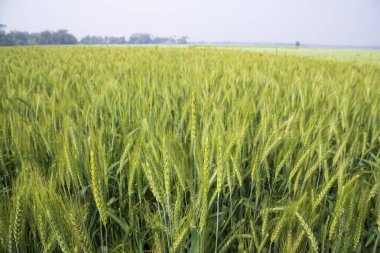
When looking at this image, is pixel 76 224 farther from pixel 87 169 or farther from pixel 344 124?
pixel 344 124

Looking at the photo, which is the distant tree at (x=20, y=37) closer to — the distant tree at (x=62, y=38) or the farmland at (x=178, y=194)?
the distant tree at (x=62, y=38)

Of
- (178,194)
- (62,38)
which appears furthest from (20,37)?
(178,194)

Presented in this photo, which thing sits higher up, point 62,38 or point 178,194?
point 62,38

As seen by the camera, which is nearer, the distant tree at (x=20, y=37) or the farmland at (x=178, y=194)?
the farmland at (x=178, y=194)

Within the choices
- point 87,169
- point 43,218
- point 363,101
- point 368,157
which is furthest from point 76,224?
point 363,101

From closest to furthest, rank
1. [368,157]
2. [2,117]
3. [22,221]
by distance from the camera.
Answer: [22,221]
[2,117]
[368,157]

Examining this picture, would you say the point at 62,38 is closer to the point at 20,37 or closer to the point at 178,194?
the point at 20,37

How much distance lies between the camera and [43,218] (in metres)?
0.62

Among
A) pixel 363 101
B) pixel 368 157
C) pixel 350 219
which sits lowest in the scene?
pixel 368 157

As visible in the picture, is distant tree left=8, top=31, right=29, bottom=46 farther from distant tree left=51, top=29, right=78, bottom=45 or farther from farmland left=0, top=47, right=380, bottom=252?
farmland left=0, top=47, right=380, bottom=252

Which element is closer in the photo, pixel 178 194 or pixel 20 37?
pixel 178 194

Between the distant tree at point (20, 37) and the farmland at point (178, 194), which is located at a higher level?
the distant tree at point (20, 37)

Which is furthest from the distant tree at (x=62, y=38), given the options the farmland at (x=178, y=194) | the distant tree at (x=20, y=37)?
the farmland at (x=178, y=194)

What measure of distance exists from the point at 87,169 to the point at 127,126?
1.47 ft
